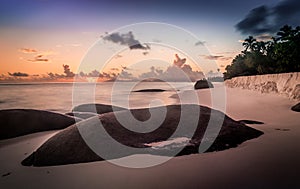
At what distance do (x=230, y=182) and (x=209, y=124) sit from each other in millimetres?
2203

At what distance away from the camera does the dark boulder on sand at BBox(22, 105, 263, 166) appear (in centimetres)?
349

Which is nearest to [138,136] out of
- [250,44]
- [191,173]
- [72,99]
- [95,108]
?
[191,173]

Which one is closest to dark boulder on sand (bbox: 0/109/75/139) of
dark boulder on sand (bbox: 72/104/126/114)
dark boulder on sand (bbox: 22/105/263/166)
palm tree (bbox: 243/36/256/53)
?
dark boulder on sand (bbox: 22/105/263/166)

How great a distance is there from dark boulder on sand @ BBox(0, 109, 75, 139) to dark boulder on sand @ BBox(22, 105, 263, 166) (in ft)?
7.68

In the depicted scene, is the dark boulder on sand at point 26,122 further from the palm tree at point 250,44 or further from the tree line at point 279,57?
the palm tree at point 250,44

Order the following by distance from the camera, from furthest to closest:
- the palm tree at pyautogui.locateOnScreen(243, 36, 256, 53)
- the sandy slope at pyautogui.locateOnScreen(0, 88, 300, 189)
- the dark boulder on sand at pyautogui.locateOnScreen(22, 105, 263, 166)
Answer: the palm tree at pyautogui.locateOnScreen(243, 36, 256, 53) → the dark boulder on sand at pyautogui.locateOnScreen(22, 105, 263, 166) → the sandy slope at pyautogui.locateOnScreen(0, 88, 300, 189)

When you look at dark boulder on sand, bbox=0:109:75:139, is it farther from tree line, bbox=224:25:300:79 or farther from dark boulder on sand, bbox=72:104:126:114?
tree line, bbox=224:25:300:79

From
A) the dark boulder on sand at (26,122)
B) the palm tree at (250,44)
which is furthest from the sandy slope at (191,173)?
the palm tree at (250,44)

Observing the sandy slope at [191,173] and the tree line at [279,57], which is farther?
the tree line at [279,57]

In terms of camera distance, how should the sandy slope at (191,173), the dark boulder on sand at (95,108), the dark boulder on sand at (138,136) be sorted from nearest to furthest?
the sandy slope at (191,173), the dark boulder on sand at (138,136), the dark boulder on sand at (95,108)

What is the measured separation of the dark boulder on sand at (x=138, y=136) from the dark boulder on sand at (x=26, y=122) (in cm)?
234

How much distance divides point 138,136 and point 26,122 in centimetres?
385

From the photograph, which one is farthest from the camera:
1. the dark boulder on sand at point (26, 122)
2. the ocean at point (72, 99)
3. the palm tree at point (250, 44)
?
the palm tree at point (250, 44)

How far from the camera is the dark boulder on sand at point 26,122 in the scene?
5544mm
